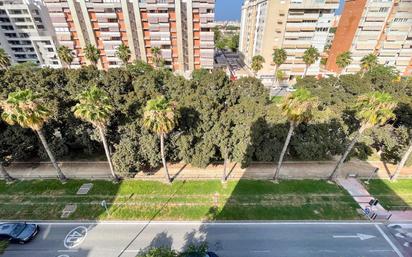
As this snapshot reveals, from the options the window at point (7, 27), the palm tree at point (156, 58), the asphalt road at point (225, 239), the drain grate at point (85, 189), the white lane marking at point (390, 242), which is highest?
the window at point (7, 27)

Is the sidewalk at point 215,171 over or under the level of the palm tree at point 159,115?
under

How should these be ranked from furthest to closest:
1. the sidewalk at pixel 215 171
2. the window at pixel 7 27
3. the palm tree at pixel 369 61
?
the window at pixel 7 27
the palm tree at pixel 369 61
the sidewalk at pixel 215 171

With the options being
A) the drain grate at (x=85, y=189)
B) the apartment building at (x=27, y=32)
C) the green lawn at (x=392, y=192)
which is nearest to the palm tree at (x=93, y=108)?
the drain grate at (x=85, y=189)

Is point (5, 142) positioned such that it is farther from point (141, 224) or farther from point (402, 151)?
point (402, 151)

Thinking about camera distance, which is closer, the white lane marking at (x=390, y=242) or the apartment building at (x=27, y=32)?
the white lane marking at (x=390, y=242)

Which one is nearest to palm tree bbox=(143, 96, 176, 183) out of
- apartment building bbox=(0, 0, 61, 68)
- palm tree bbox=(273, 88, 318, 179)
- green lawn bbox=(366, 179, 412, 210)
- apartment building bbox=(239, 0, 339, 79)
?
palm tree bbox=(273, 88, 318, 179)

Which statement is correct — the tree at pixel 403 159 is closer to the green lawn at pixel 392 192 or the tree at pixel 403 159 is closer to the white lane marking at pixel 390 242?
the green lawn at pixel 392 192

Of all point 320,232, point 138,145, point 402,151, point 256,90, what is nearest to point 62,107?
point 138,145
